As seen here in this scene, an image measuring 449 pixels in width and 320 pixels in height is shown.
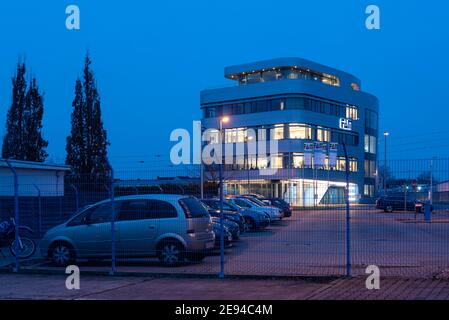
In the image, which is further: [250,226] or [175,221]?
[250,226]

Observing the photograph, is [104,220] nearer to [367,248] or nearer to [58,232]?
[58,232]

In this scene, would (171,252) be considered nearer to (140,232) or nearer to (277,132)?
(140,232)

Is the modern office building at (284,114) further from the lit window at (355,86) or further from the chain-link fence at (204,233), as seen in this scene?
the chain-link fence at (204,233)

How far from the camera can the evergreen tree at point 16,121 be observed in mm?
41844

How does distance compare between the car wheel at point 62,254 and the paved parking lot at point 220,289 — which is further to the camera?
the car wheel at point 62,254

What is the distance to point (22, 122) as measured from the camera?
42031 mm

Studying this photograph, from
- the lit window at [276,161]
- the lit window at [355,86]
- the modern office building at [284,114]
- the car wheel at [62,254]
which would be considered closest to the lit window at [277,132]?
the modern office building at [284,114]

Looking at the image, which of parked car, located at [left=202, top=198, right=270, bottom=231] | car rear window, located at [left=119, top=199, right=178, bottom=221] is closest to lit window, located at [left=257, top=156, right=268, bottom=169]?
parked car, located at [left=202, top=198, right=270, bottom=231]

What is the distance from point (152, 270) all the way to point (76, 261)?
2597 mm

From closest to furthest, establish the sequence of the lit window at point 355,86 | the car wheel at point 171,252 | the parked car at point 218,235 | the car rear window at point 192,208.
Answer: the car wheel at point 171,252 < the car rear window at point 192,208 < the parked car at point 218,235 < the lit window at point 355,86

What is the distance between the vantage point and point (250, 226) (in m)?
23.9

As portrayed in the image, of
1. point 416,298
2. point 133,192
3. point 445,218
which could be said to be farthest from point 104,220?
point 445,218

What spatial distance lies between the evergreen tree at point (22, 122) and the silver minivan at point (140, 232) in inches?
1149

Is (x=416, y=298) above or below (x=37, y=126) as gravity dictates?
below
